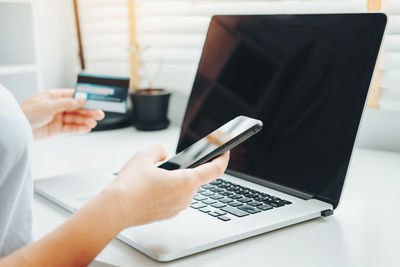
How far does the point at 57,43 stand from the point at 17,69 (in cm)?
39

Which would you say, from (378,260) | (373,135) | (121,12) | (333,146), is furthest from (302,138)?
(121,12)

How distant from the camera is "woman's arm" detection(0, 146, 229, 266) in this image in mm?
486

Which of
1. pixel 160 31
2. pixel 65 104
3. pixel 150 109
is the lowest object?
pixel 150 109

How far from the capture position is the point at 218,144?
61 cm

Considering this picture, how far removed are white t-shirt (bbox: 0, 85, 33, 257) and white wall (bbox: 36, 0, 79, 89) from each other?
43.3 inches

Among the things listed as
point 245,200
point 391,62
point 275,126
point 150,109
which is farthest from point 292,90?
point 150,109

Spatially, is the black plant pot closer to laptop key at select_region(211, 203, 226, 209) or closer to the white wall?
the white wall

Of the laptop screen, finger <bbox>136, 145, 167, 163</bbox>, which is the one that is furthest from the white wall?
finger <bbox>136, 145, 167, 163</bbox>

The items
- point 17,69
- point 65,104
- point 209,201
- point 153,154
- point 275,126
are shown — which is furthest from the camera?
point 17,69

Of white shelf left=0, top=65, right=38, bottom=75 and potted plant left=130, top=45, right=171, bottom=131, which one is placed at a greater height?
white shelf left=0, top=65, right=38, bottom=75

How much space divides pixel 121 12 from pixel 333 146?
103 cm

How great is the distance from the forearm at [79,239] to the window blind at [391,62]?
734 mm

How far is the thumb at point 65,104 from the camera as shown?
0.94 metres

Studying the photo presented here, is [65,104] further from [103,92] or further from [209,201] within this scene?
[209,201]
